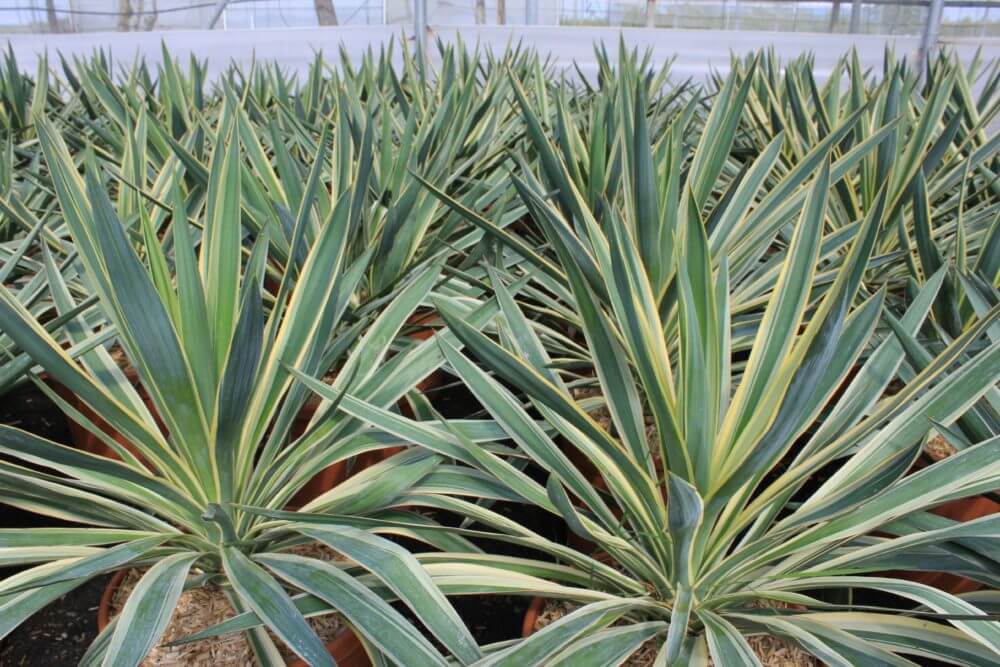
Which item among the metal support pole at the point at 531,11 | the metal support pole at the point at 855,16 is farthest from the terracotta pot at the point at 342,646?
the metal support pole at the point at 855,16

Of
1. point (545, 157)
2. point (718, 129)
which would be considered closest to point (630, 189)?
point (545, 157)

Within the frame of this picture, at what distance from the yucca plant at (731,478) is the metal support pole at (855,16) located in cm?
338

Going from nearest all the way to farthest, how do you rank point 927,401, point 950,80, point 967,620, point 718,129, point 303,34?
point 967,620 < point 927,401 < point 718,129 < point 950,80 < point 303,34

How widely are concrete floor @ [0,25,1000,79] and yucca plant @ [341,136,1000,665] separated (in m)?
2.93

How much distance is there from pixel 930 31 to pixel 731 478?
3213 mm

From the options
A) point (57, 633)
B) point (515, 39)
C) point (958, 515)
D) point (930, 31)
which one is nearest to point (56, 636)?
point (57, 633)

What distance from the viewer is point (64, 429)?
122 cm

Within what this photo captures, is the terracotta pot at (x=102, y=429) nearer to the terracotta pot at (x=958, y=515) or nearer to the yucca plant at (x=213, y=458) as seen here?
the yucca plant at (x=213, y=458)

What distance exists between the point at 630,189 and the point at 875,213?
0.36 meters

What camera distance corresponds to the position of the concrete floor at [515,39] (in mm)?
3252

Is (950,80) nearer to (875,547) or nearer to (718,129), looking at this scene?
(718,129)

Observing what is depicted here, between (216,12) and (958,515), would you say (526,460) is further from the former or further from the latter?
(216,12)

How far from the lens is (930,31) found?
9.84 ft

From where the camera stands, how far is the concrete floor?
325 centimetres
